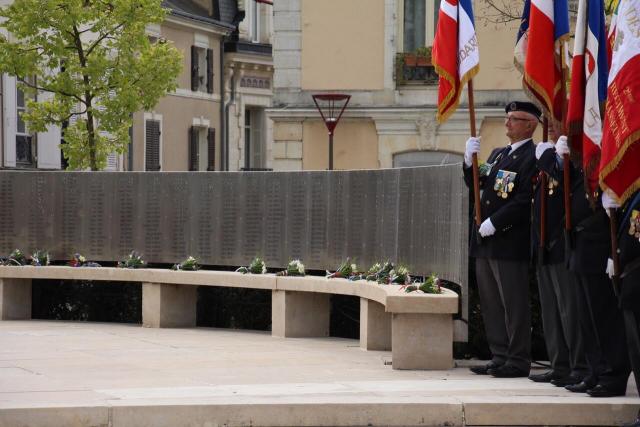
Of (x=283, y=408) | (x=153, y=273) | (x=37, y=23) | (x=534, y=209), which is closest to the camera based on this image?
(x=283, y=408)

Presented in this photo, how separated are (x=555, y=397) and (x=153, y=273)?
7412mm

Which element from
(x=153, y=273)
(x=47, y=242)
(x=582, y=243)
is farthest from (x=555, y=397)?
(x=47, y=242)

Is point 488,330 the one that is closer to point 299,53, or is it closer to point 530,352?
point 530,352

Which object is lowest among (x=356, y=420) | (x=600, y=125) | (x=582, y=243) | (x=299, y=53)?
(x=356, y=420)

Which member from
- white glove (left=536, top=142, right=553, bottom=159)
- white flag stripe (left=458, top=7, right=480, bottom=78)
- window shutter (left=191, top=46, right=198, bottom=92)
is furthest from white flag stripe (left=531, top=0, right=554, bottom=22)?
window shutter (left=191, top=46, right=198, bottom=92)

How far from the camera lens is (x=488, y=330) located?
12328 millimetres

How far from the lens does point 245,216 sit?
17.1 metres

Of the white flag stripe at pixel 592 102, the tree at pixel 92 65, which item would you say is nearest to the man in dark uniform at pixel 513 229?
the white flag stripe at pixel 592 102

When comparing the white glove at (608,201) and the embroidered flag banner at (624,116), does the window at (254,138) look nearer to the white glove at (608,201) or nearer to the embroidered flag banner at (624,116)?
the white glove at (608,201)

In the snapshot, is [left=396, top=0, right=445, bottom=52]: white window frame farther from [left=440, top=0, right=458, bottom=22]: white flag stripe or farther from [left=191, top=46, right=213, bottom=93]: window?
[left=191, top=46, right=213, bottom=93]: window

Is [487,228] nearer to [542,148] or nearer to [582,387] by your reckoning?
[542,148]

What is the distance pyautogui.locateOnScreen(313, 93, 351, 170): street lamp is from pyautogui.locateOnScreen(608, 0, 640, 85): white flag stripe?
20079mm

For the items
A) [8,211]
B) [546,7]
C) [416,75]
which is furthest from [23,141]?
[546,7]

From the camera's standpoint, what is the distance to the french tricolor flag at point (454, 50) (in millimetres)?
12633
